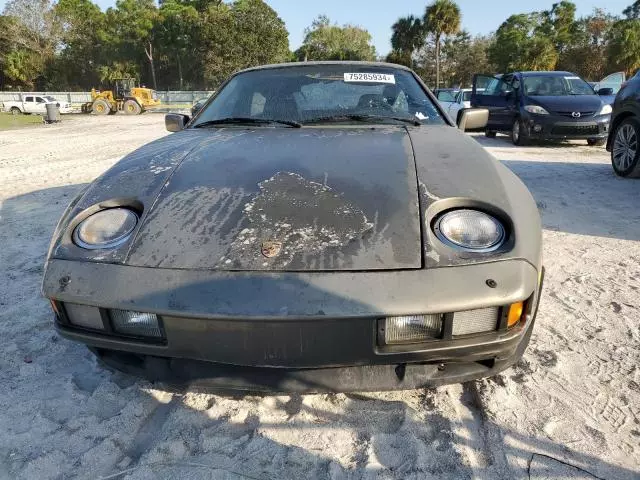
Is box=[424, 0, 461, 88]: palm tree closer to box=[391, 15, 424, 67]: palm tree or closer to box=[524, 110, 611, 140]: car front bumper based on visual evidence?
box=[391, 15, 424, 67]: palm tree

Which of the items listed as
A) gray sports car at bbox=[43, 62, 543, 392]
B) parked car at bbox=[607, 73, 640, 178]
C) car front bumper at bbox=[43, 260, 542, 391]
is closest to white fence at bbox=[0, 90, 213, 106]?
parked car at bbox=[607, 73, 640, 178]

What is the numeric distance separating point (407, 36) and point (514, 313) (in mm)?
44698

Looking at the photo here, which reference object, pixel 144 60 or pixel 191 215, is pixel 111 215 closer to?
pixel 191 215

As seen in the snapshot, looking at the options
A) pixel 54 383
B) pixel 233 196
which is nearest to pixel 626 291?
pixel 233 196

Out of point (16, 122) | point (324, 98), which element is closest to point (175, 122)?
point (324, 98)

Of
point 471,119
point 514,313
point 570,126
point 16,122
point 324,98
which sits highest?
point 324,98

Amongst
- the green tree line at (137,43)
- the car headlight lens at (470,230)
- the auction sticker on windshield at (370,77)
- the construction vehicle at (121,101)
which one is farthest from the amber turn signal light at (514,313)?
the green tree line at (137,43)

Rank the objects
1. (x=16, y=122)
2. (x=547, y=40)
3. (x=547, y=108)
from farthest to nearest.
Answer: (x=547, y=40) → (x=16, y=122) → (x=547, y=108)

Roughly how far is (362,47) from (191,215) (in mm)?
63694

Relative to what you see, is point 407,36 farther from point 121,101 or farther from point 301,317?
point 301,317

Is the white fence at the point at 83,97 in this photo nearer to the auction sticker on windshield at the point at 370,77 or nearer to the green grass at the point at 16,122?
the green grass at the point at 16,122

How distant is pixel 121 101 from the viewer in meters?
26.7

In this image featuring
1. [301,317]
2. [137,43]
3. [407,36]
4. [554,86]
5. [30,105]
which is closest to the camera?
[301,317]

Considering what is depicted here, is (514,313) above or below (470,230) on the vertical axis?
below
